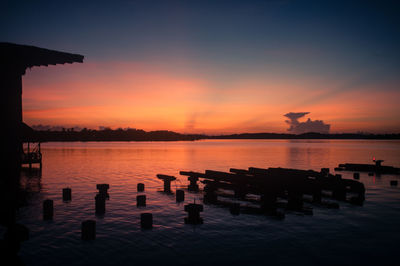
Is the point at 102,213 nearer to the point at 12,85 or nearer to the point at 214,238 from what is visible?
the point at 214,238

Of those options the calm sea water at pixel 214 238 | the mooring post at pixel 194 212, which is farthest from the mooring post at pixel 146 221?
the mooring post at pixel 194 212

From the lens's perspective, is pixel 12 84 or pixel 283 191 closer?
pixel 283 191

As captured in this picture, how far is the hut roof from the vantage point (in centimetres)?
2146

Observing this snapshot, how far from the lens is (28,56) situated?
22828mm

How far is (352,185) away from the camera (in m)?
18.5

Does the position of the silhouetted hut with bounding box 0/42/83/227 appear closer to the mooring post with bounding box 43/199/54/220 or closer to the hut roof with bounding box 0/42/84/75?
the hut roof with bounding box 0/42/84/75

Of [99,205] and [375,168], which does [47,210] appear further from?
[375,168]

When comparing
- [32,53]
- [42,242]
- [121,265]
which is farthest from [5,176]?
[121,265]

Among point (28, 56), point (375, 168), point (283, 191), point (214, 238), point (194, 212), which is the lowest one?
point (214, 238)

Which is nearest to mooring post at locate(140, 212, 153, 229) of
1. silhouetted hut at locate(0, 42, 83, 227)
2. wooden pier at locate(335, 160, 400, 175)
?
silhouetted hut at locate(0, 42, 83, 227)

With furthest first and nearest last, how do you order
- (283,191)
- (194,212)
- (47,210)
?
1. (283,191)
2. (47,210)
3. (194,212)

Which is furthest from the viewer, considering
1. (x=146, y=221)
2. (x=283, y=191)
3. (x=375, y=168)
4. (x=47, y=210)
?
(x=375, y=168)

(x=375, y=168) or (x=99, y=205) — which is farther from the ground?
(x=99, y=205)

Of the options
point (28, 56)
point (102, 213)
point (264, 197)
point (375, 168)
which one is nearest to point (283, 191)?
point (264, 197)
